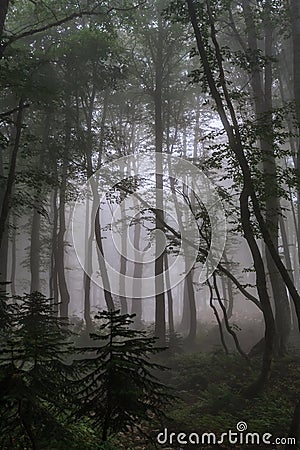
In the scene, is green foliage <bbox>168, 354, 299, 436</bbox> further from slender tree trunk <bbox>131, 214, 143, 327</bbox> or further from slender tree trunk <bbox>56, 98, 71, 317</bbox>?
slender tree trunk <bbox>131, 214, 143, 327</bbox>

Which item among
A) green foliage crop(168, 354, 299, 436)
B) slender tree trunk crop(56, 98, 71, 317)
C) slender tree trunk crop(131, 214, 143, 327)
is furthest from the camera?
slender tree trunk crop(131, 214, 143, 327)

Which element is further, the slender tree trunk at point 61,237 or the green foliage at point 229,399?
the slender tree trunk at point 61,237

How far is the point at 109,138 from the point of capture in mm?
14492

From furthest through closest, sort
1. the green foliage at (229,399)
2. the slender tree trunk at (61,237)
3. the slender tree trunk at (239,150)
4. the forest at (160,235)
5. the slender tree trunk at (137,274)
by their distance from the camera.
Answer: the slender tree trunk at (137,274) < the slender tree trunk at (61,237) < the slender tree trunk at (239,150) < the green foliage at (229,399) < the forest at (160,235)

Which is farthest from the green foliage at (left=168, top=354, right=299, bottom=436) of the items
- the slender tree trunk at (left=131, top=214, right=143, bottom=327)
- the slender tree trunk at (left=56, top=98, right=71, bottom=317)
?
the slender tree trunk at (left=131, top=214, right=143, bottom=327)

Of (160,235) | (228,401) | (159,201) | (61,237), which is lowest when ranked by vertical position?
(228,401)

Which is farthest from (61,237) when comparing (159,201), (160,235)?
(159,201)

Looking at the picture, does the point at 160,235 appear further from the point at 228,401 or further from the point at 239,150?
the point at 239,150

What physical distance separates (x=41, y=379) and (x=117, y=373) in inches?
29.1

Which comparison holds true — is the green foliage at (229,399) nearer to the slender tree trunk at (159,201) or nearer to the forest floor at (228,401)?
the forest floor at (228,401)

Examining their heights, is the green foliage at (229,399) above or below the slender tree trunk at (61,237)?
below

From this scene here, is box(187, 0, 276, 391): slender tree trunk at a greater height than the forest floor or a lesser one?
greater

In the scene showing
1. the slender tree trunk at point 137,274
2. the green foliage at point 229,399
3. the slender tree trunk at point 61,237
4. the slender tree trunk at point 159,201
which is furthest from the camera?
the slender tree trunk at point 137,274

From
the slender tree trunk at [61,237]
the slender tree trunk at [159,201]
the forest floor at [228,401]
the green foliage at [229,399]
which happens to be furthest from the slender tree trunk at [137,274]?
the green foliage at [229,399]
